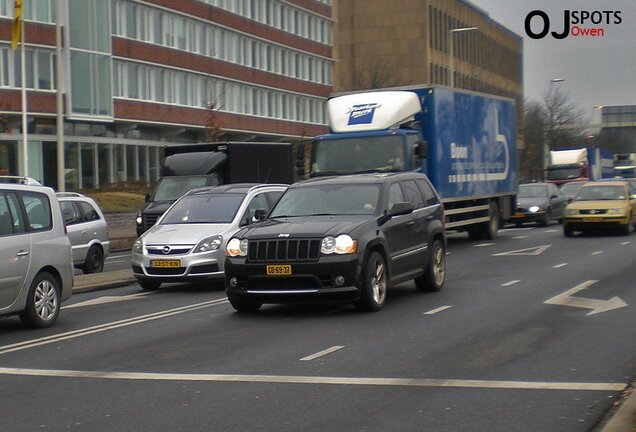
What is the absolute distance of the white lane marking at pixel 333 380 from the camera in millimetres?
8594

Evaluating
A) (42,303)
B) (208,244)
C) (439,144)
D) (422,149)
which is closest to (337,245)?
(42,303)

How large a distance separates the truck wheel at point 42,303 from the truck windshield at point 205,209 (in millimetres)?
4952

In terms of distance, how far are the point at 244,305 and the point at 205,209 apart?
15.3 ft

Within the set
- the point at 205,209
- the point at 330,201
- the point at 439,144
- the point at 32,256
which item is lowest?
the point at 32,256

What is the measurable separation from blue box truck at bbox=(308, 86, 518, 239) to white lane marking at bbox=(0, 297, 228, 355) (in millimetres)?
7952

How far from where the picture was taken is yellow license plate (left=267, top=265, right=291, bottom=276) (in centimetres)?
1314

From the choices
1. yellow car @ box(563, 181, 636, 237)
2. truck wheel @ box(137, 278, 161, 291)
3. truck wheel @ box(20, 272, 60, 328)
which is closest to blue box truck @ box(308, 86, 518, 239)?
yellow car @ box(563, 181, 636, 237)

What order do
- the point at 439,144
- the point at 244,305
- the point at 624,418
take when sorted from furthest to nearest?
the point at 439,144
the point at 244,305
the point at 624,418

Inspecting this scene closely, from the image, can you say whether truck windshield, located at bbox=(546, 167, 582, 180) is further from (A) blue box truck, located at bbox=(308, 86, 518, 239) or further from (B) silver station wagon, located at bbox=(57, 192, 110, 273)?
(B) silver station wagon, located at bbox=(57, 192, 110, 273)

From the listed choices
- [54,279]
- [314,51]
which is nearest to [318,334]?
[54,279]

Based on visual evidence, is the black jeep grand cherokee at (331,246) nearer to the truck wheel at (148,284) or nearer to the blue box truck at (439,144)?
the truck wheel at (148,284)

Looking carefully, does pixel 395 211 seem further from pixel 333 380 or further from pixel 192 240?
pixel 333 380

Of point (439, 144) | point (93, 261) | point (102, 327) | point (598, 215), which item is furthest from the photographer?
point (598, 215)

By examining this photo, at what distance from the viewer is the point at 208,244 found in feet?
56.1
